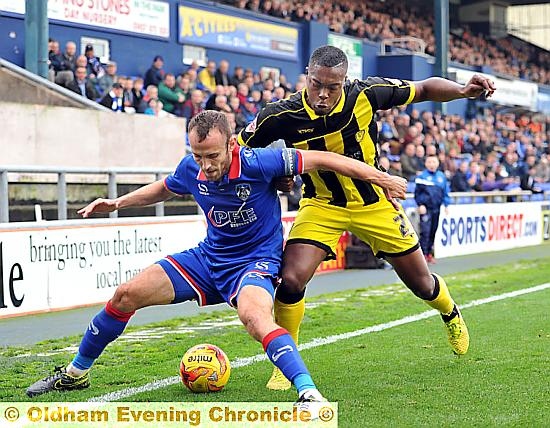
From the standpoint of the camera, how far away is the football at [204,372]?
20.0ft

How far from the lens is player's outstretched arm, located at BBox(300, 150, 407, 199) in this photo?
5613 mm

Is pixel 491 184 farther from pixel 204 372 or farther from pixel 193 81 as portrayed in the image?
pixel 204 372

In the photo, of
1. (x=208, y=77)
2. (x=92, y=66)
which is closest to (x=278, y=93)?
Answer: (x=208, y=77)

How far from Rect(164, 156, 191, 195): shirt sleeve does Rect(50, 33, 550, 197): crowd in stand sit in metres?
9.84

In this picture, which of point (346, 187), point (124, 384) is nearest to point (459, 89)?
point (346, 187)

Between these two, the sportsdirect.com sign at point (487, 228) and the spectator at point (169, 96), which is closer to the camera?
the spectator at point (169, 96)

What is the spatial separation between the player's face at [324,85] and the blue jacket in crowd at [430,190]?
1067 cm

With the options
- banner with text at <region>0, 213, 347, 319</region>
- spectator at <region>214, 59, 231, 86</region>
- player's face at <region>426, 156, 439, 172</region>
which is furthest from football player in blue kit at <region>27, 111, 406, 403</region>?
spectator at <region>214, 59, 231, 86</region>

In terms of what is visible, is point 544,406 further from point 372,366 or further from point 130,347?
point 130,347

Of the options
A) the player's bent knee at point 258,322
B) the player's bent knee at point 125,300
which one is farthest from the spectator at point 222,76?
the player's bent knee at point 258,322

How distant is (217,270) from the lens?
5895 millimetres

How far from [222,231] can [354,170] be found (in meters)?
0.85

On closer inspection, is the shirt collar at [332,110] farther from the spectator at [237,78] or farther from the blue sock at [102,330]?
the spectator at [237,78]

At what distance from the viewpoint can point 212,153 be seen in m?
5.47
